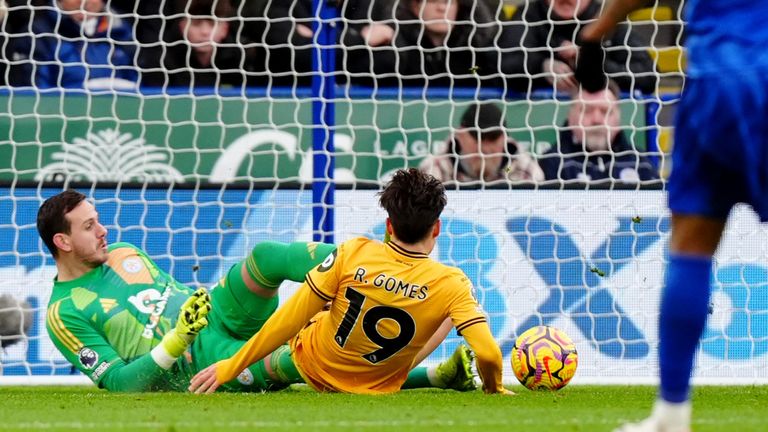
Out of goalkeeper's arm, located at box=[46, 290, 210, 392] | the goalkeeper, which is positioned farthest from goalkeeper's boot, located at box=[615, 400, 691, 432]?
goalkeeper's arm, located at box=[46, 290, 210, 392]

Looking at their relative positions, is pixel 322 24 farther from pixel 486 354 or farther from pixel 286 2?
pixel 486 354

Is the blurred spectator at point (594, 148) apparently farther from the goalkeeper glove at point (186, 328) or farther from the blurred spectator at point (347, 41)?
the goalkeeper glove at point (186, 328)

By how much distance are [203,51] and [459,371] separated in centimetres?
321

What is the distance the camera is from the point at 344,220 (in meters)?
7.29

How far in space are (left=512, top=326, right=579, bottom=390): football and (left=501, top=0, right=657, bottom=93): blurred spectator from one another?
2296 mm

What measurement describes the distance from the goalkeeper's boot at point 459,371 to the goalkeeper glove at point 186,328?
113 centimetres

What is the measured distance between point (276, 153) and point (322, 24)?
799mm

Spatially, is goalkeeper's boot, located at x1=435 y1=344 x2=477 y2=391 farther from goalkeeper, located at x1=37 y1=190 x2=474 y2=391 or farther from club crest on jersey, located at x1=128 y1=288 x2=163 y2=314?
club crest on jersey, located at x1=128 y1=288 x2=163 y2=314

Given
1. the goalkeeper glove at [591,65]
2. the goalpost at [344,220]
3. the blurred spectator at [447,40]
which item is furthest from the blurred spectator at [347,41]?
the goalkeeper glove at [591,65]

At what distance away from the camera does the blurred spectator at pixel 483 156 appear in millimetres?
7512

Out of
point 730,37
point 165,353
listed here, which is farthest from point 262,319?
point 730,37

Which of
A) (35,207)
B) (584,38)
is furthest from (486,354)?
(35,207)

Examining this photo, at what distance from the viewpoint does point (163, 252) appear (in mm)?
7410

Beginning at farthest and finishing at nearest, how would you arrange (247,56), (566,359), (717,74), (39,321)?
(247,56) → (39,321) → (566,359) → (717,74)
